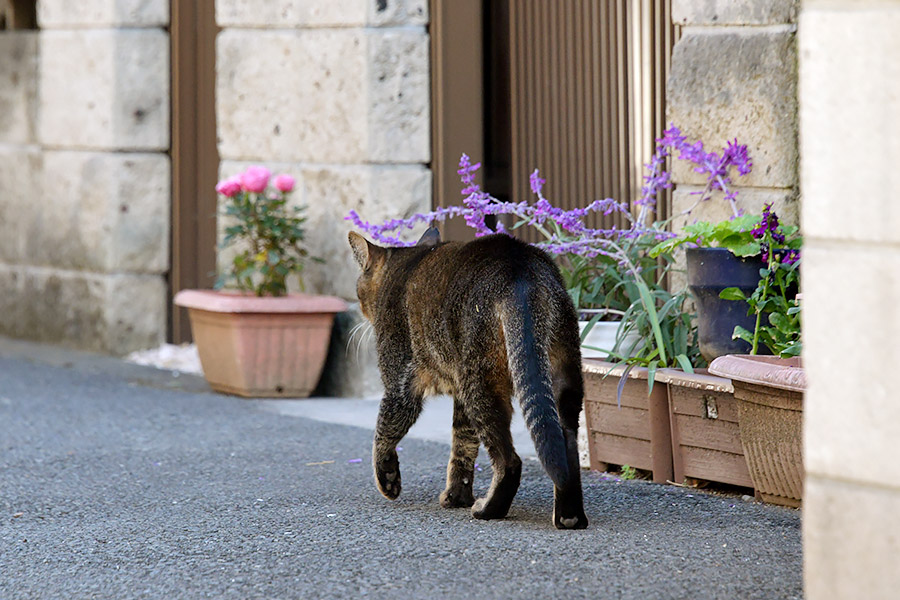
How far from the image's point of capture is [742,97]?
4.96 metres

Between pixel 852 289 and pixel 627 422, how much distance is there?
232 cm

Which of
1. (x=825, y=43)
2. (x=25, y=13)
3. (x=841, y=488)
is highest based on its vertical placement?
(x=25, y=13)

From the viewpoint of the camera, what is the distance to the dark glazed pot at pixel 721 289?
14.5ft

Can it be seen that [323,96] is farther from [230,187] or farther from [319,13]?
[230,187]

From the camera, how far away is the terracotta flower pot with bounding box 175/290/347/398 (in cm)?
643

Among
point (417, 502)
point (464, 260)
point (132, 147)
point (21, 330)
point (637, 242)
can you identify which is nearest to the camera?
point (464, 260)

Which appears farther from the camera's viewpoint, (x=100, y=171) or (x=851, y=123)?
(x=100, y=171)

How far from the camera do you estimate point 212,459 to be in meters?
5.12

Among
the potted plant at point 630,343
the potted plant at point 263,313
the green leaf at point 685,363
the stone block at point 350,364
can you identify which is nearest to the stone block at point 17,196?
the potted plant at point 263,313

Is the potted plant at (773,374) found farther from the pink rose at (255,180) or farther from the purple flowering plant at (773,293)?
the pink rose at (255,180)

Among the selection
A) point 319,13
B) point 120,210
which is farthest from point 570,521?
point 120,210

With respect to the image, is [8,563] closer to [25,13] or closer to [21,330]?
[21,330]

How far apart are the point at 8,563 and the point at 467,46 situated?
3662 mm

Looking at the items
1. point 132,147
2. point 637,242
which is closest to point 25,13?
point 132,147
